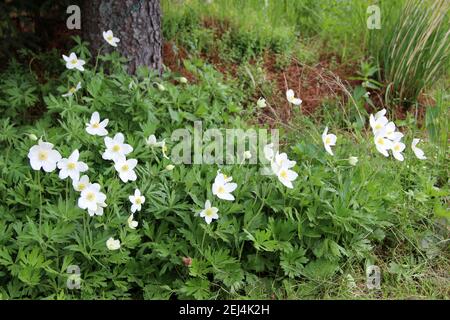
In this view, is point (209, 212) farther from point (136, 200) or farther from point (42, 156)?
point (42, 156)

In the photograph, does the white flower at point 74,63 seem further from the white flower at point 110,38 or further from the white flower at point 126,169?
the white flower at point 126,169

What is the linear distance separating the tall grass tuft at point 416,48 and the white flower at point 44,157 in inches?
88.5

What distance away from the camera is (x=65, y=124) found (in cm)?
313

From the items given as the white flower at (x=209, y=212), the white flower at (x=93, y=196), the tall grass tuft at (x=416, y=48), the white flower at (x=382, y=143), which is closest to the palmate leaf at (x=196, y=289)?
the white flower at (x=209, y=212)

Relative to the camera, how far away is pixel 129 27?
11.8 feet

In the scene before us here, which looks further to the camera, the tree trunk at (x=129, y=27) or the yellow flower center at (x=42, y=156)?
the tree trunk at (x=129, y=27)

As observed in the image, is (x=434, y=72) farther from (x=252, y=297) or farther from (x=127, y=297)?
(x=127, y=297)

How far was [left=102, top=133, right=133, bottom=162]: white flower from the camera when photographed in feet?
9.14

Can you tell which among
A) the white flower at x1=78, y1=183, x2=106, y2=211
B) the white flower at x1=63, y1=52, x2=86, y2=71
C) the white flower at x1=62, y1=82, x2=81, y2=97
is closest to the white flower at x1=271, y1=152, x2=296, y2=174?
the white flower at x1=78, y1=183, x2=106, y2=211

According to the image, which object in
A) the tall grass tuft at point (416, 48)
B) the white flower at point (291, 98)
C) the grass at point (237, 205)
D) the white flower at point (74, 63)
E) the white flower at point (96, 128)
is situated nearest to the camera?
the grass at point (237, 205)

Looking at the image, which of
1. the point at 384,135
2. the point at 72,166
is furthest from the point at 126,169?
the point at 384,135

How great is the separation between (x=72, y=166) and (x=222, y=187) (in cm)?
63

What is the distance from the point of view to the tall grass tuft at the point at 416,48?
3977 millimetres

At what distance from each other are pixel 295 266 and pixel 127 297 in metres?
0.73
